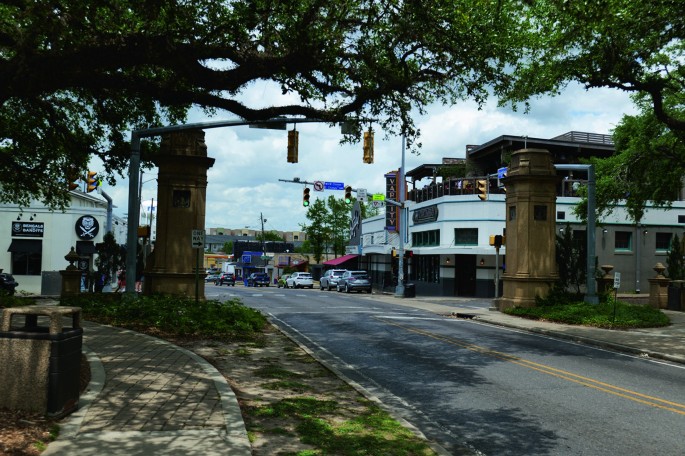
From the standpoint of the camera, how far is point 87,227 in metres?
40.6

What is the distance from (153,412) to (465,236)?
38.0m

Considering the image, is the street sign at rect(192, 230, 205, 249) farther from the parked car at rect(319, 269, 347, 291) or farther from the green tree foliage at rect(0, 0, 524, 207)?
the parked car at rect(319, 269, 347, 291)

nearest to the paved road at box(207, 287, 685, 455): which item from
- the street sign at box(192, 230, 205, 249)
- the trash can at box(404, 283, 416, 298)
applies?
the street sign at box(192, 230, 205, 249)

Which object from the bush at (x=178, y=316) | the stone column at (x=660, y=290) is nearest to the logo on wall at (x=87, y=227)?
the bush at (x=178, y=316)

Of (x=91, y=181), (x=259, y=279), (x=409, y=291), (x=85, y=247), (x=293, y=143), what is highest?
(x=293, y=143)

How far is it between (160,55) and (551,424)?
28.5ft

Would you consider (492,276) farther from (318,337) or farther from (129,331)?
(129,331)

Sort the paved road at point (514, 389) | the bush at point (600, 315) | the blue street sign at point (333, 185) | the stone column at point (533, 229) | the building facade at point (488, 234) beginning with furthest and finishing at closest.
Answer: the building facade at point (488, 234)
the blue street sign at point (333, 185)
the stone column at point (533, 229)
the bush at point (600, 315)
the paved road at point (514, 389)

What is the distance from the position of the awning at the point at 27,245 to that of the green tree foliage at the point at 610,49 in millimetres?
32426

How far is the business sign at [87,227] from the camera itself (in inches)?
1588

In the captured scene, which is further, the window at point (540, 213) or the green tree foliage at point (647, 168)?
the green tree foliage at point (647, 168)

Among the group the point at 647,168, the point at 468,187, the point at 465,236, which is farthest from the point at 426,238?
the point at 647,168

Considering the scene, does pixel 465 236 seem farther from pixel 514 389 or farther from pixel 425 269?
pixel 514 389

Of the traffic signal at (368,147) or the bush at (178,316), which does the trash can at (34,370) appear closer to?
the bush at (178,316)
